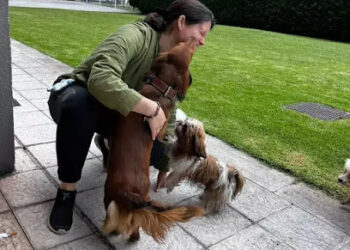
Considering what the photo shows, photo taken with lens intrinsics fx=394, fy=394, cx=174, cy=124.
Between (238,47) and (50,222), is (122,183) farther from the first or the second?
(238,47)

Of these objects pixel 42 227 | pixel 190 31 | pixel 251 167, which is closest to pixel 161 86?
pixel 190 31

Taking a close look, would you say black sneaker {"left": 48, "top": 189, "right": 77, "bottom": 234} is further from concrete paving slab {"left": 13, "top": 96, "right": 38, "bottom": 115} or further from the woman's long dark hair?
concrete paving slab {"left": 13, "top": 96, "right": 38, "bottom": 115}

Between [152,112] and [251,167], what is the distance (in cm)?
179

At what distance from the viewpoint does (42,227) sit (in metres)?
2.44

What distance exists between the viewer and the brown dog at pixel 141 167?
203cm

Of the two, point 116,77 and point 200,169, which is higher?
point 116,77

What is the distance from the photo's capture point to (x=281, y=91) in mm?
6656

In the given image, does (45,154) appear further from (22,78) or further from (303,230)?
(22,78)

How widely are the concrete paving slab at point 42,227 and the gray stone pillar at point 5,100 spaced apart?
20.5 inches

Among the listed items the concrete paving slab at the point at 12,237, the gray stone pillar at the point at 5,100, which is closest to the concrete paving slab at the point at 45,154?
the gray stone pillar at the point at 5,100

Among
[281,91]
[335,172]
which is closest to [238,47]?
[281,91]

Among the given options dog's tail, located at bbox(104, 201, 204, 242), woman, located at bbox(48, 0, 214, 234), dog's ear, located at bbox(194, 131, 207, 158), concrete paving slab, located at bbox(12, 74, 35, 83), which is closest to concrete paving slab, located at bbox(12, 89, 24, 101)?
concrete paving slab, located at bbox(12, 74, 35, 83)

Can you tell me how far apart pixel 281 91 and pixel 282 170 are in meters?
3.28

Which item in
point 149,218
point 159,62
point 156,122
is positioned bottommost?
point 149,218
